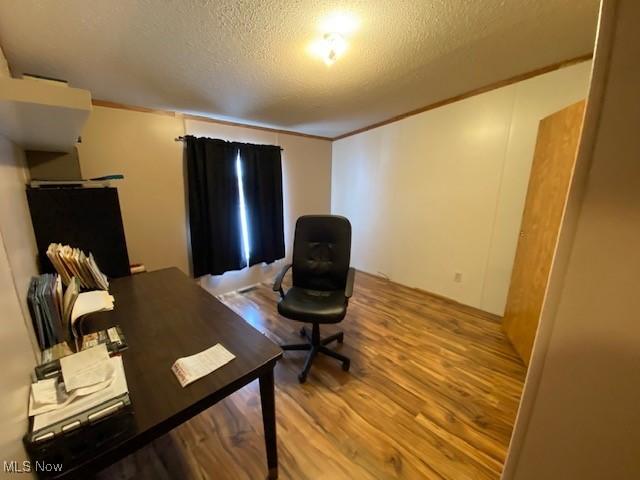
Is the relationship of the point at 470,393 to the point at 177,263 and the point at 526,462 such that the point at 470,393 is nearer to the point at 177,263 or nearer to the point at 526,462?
the point at 526,462

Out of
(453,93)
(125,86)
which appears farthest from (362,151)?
(125,86)

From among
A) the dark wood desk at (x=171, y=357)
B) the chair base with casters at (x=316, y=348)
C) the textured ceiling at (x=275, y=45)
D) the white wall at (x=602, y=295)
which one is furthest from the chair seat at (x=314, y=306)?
the textured ceiling at (x=275, y=45)

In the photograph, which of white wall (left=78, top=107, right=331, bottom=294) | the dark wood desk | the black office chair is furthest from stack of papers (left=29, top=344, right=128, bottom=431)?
white wall (left=78, top=107, right=331, bottom=294)

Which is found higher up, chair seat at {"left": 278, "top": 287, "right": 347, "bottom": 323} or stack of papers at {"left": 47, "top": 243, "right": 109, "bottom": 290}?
stack of papers at {"left": 47, "top": 243, "right": 109, "bottom": 290}

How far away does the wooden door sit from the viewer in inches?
60.8

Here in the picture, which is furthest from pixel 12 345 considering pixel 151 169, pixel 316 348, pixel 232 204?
pixel 232 204

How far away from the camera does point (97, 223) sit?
1.69 m

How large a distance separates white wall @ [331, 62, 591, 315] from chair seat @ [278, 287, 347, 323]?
1604 mm

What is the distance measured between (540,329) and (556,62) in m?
2.55

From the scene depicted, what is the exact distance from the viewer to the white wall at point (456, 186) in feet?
7.17

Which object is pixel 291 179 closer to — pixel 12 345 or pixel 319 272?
pixel 319 272

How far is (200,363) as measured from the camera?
0.90 m

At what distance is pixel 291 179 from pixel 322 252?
1901mm

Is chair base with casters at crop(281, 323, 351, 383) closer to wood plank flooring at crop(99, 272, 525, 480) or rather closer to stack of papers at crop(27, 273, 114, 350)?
wood plank flooring at crop(99, 272, 525, 480)
